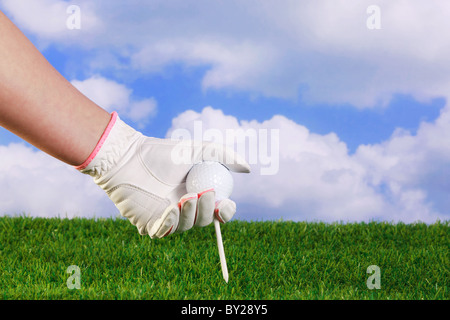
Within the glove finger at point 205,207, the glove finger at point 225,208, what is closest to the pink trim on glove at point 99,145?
the glove finger at point 205,207

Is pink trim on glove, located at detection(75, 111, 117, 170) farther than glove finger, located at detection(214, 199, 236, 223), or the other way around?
glove finger, located at detection(214, 199, 236, 223)

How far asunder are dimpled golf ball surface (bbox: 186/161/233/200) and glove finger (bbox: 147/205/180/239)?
184mm

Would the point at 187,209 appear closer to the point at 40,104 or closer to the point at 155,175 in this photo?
the point at 155,175

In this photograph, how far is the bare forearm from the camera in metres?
2.10

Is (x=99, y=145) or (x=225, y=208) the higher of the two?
(x=99, y=145)

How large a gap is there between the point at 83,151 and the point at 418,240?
3777mm

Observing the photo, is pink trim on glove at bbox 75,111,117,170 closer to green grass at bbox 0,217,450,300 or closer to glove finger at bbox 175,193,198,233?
glove finger at bbox 175,193,198,233

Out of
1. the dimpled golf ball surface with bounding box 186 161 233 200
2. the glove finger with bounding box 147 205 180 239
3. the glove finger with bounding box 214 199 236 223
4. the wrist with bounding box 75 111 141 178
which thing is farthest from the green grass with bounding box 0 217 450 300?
the wrist with bounding box 75 111 141 178

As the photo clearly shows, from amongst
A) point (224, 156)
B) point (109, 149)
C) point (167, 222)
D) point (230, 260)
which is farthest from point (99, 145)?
point (230, 260)

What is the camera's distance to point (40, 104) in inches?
86.4

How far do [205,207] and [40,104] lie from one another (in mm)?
1000

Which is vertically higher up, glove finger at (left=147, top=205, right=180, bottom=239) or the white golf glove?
the white golf glove

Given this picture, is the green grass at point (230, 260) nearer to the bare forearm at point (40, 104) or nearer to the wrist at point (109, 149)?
the wrist at point (109, 149)

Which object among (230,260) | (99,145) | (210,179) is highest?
(99,145)
